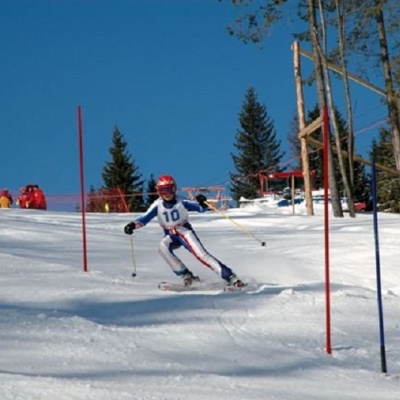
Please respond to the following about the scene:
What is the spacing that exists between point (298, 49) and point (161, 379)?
737 inches

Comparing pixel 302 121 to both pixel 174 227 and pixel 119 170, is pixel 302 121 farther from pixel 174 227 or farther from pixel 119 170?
pixel 119 170

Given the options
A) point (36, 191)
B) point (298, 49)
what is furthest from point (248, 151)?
point (298, 49)

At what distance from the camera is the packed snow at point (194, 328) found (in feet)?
13.0

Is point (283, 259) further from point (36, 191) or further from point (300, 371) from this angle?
point (36, 191)

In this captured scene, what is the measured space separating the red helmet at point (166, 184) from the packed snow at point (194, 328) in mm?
1060

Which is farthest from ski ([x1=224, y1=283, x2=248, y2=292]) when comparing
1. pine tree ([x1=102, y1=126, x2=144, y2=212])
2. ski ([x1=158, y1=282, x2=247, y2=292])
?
pine tree ([x1=102, y1=126, x2=144, y2=212])

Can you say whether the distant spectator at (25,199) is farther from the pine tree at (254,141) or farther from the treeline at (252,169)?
the pine tree at (254,141)

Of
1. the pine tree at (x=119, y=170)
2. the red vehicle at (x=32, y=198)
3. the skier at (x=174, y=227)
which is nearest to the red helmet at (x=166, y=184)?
the skier at (x=174, y=227)

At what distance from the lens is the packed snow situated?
3953 millimetres

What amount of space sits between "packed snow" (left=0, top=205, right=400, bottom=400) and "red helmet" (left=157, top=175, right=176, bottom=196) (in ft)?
3.48

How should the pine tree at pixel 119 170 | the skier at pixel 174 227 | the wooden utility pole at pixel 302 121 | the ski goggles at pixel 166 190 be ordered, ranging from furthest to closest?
the pine tree at pixel 119 170 < the wooden utility pole at pixel 302 121 < the ski goggles at pixel 166 190 < the skier at pixel 174 227

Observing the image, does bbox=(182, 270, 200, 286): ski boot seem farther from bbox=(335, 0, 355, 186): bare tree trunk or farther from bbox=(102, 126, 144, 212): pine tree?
bbox=(102, 126, 144, 212): pine tree

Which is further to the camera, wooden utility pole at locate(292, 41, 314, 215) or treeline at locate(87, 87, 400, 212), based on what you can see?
treeline at locate(87, 87, 400, 212)

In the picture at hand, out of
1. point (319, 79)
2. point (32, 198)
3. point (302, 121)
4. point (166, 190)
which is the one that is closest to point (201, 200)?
point (166, 190)
